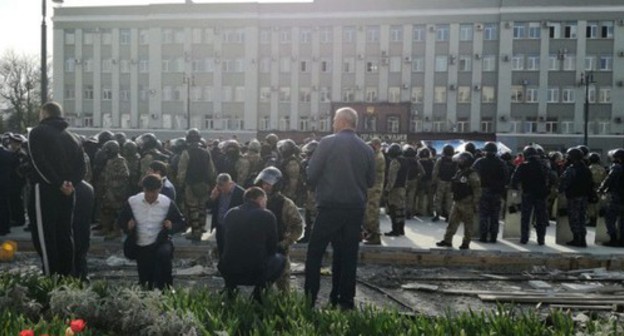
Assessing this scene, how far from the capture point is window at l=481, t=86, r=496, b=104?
56375mm

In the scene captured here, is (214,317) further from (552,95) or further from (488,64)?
(552,95)

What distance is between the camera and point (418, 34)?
57.3 metres

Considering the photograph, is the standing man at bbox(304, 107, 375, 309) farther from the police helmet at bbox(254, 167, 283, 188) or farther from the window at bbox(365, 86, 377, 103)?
the window at bbox(365, 86, 377, 103)

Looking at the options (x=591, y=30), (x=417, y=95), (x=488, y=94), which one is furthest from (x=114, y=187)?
(x=591, y=30)

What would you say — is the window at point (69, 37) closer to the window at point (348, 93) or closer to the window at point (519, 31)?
the window at point (348, 93)

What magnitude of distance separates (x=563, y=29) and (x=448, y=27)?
997 centimetres

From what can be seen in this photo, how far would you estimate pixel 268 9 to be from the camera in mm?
59031

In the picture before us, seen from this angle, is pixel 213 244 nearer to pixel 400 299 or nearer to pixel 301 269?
pixel 301 269

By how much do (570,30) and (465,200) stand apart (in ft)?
162

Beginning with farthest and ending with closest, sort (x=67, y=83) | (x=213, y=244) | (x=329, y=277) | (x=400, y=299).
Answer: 1. (x=67, y=83)
2. (x=213, y=244)
3. (x=329, y=277)
4. (x=400, y=299)

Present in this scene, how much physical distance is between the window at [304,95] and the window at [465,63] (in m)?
14.2

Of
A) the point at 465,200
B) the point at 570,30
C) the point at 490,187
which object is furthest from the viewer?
the point at 570,30

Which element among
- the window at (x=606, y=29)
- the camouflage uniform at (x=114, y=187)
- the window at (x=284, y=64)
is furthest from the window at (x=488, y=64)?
the camouflage uniform at (x=114, y=187)

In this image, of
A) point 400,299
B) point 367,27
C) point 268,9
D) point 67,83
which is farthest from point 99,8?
point 400,299
